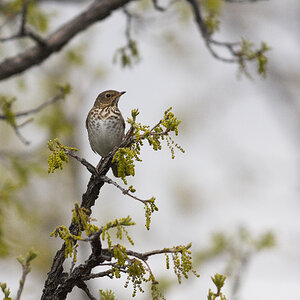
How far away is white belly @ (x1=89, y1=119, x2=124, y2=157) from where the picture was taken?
570cm

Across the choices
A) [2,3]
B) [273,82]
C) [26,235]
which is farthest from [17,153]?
[273,82]

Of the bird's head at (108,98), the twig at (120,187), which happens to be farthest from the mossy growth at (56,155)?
the bird's head at (108,98)

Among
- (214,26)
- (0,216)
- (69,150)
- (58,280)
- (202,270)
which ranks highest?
(214,26)

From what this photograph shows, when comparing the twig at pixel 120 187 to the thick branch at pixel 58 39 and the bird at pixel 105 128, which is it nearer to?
the bird at pixel 105 128

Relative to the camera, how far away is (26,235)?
13.9 metres

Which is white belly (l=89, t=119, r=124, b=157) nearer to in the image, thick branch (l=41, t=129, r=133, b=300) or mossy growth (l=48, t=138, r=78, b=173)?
thick branch (l=41, t=129, r=133, b=300)

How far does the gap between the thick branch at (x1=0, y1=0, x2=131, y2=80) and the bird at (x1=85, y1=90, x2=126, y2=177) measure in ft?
2.75

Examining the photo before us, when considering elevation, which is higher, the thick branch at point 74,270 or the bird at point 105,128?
the bird at point 105,128

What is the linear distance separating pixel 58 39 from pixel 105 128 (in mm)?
1072

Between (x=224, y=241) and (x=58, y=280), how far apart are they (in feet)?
17.3

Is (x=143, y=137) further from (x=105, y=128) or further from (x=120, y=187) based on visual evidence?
(x=105, y=128)

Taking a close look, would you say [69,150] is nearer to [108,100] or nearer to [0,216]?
[108,100]

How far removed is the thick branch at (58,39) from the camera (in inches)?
220

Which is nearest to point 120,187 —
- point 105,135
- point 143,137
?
point 143,137
